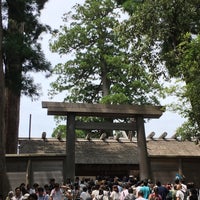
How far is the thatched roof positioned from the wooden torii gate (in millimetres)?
4537

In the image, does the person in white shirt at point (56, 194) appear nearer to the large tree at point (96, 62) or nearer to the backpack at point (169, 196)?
the backpack at point (169, 196)

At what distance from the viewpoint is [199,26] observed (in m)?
18.6

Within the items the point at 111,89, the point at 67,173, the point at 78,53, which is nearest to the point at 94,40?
the point at 78,53

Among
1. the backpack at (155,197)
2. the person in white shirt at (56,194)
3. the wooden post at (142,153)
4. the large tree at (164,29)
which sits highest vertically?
the large tree at (164,29)

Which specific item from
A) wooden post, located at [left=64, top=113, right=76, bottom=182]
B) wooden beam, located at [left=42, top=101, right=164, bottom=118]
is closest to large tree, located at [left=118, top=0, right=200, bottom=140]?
wooden beam, located at [left=42, top=101, right=164, bottom=118]

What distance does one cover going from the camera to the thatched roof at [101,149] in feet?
74.3

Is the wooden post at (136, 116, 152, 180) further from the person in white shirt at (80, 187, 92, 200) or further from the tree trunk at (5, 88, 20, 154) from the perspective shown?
the tree trunk at (5, 88, 20, 154)

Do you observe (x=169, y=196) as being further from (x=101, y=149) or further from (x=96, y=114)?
(x=101, y=149)

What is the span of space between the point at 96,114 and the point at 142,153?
104 inches

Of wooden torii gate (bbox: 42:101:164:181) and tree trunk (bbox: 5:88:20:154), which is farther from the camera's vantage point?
tree trunk (bbox: 5:88:20:154)

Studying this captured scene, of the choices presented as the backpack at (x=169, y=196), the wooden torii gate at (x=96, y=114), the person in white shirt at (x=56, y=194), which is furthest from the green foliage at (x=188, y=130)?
the person in white shirt at (x=56, y=194)

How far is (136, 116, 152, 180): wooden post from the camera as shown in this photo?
17523 millimetres

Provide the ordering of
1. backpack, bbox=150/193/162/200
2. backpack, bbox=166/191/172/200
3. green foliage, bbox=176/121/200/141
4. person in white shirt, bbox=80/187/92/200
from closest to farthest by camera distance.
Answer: backpack, bbox=150/193/162/200, person in white shirt, bbox=80/187/92/200, backpack, bbox=166/191/172/200, green foliage, bbox=176/121/200/141

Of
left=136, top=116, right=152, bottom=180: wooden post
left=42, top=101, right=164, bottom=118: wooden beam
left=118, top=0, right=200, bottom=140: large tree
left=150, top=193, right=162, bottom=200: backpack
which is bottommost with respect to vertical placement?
left=150, top=193, right=162, bottom=200: backpack
